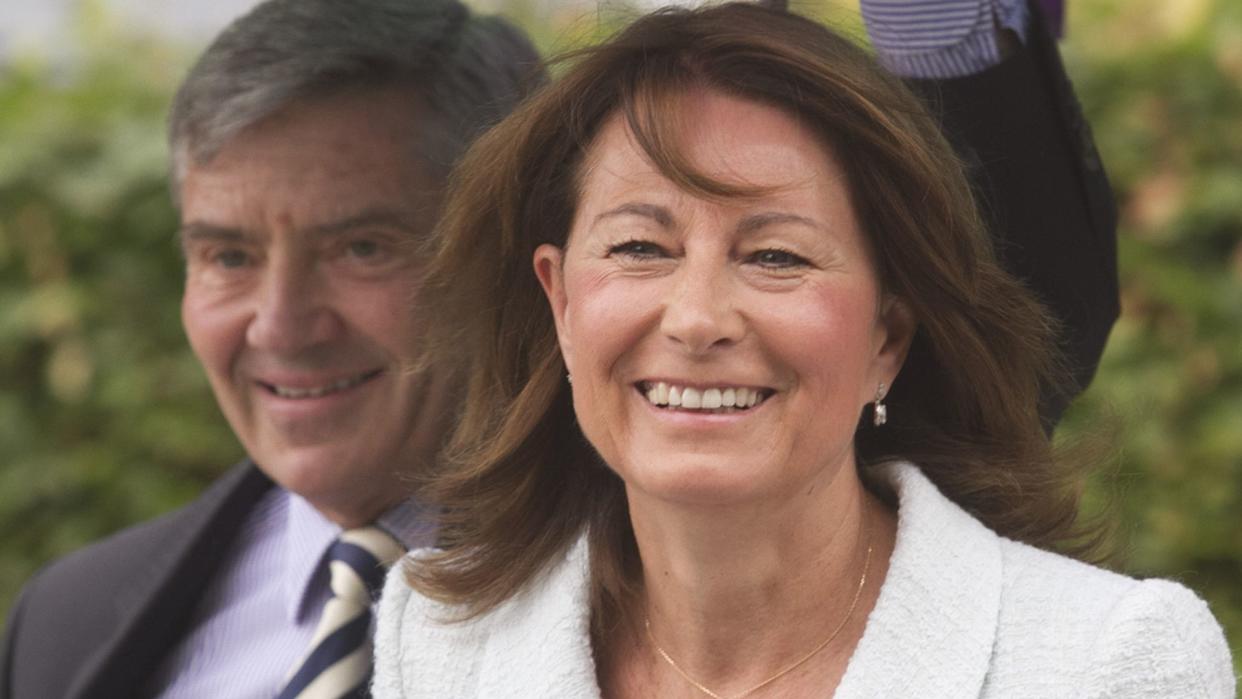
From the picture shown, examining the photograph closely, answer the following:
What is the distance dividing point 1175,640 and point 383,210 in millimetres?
1388

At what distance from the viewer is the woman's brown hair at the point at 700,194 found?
2158 millimetres

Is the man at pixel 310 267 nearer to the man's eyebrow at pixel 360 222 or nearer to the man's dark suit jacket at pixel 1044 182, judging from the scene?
the man's eyebrow at pixel 360 222

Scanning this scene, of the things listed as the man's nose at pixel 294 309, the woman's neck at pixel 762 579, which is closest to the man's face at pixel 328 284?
the man's nose at pixel 294 309

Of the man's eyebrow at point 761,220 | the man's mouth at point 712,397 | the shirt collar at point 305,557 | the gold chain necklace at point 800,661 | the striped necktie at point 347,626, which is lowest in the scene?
the shirt collar at point 305,557

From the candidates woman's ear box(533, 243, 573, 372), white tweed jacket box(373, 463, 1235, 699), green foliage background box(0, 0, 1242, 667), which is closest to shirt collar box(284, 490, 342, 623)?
white tweed jacket box(373, 463, 1235, 699)

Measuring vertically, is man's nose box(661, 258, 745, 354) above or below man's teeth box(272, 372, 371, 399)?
above

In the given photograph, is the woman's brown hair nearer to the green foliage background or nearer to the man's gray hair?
the man's gray hair

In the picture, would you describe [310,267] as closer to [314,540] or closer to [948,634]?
[314,540]

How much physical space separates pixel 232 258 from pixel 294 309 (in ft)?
0.53

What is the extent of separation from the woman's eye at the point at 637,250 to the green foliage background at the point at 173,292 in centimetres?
170

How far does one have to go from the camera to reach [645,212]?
2.13 m

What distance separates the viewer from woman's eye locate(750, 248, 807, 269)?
2104 mm

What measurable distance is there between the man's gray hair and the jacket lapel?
93 cm

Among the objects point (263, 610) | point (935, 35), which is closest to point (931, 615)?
point (935, 35)
